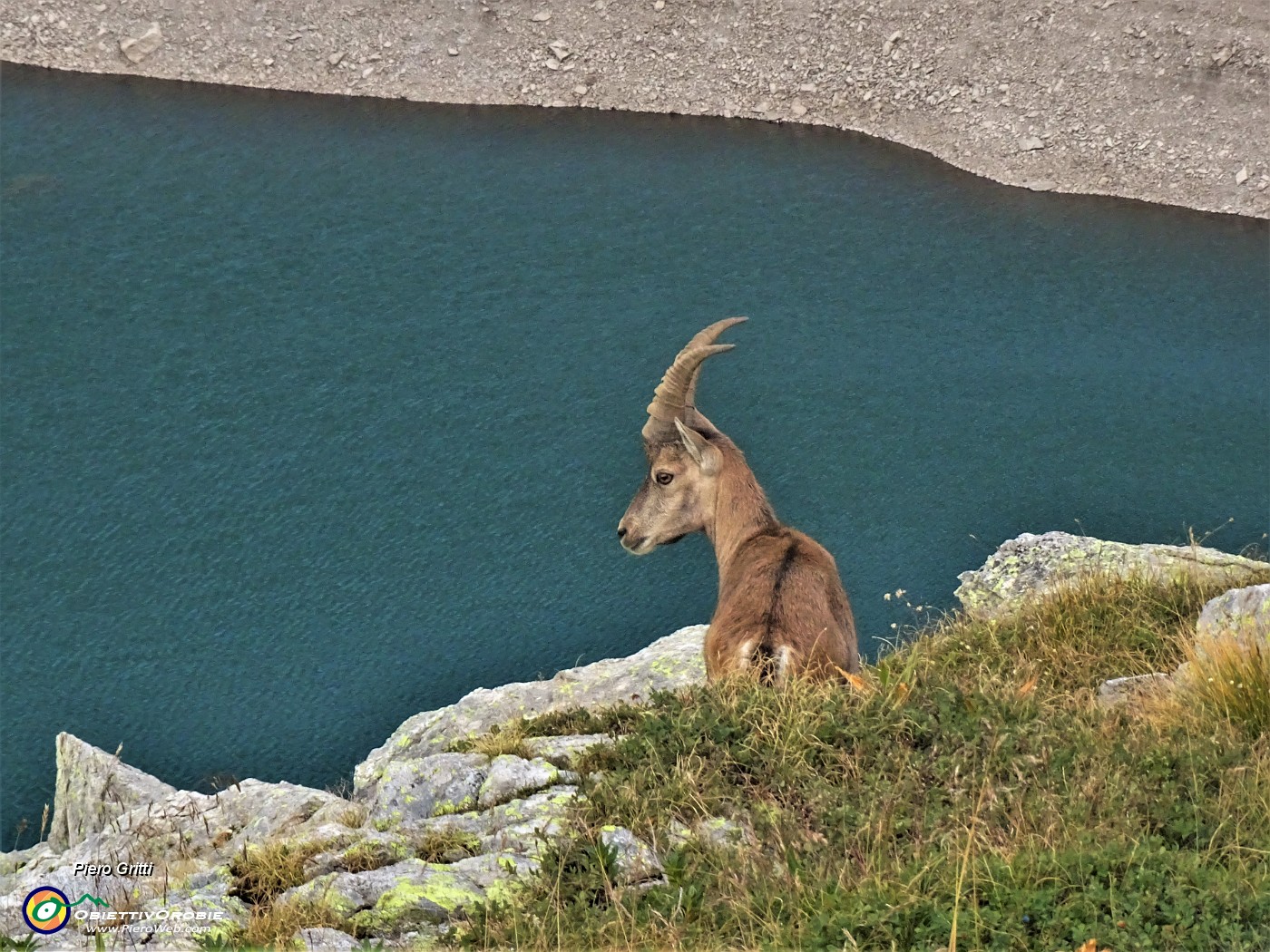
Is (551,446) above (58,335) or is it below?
below

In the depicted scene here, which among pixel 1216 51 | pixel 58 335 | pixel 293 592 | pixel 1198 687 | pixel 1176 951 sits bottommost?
pixel 1176 951

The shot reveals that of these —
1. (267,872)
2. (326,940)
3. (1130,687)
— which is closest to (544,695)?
(1130,687)

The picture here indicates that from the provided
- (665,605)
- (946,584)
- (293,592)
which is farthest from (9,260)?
(946,584)

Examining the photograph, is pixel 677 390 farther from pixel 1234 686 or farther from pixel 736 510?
pixel 1234 686

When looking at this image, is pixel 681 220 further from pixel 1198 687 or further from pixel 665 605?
pixel 1198 687

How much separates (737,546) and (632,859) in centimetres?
505

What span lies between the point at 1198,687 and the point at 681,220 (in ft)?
76.1

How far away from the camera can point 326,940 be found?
7.01 m

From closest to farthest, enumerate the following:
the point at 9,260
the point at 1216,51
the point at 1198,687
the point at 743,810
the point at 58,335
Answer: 1. the point at 743,810
2. the point at 1198,687
3. the point at 58,335
4. the point at 9,260
5. the point at 1216,51

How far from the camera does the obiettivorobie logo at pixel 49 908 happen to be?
763 centimetres

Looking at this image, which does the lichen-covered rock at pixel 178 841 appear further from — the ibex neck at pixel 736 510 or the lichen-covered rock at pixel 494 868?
the ibex neck at pixel 736 510

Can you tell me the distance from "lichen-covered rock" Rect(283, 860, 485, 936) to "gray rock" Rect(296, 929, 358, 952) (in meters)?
0.16

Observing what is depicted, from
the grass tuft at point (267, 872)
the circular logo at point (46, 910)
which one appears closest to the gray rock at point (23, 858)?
the circular logo at point (46, 910)

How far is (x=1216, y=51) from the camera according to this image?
3575 cm
